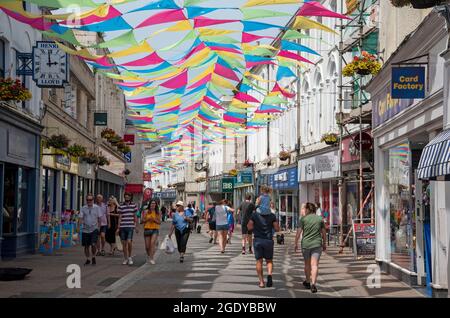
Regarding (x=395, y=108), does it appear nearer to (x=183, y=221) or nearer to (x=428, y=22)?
(x=428, y=22)

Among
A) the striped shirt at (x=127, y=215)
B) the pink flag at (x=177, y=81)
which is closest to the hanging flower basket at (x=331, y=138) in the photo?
the pink flag at (x=177, y=81)

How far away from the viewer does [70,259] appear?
19.8 m

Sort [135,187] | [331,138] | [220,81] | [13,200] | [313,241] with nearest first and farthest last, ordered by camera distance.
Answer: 1. [313,241]
2. [13,200]
3. [220,81]
4. [331,138]
5. [135,187]

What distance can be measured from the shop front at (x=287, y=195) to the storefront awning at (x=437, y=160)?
2735 cm

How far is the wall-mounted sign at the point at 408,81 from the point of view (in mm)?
12609

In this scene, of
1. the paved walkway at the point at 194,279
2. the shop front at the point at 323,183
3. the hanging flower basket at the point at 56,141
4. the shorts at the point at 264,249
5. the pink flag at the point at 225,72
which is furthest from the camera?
the shop front at the point at 323,183

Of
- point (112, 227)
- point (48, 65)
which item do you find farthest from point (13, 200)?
point (48, 65)

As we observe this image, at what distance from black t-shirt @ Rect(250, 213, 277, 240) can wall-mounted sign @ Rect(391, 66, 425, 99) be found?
339 centimetres

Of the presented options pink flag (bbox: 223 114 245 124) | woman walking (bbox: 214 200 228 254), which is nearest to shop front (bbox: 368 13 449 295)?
woman walking (bbox: 214 200 228 254)

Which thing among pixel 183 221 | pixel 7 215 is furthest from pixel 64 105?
pixel 183 221

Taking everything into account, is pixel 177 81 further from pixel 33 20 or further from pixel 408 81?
pixel 408 81

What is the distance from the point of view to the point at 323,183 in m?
33.7

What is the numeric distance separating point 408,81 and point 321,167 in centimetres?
1856

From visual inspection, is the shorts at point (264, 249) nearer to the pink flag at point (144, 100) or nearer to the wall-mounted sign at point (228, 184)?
the pink flag at point (144, 100)
